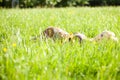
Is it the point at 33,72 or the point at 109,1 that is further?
the point at 109,1

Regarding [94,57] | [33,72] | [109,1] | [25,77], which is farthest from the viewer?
[109,1]

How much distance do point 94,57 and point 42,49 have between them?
1.99 ft

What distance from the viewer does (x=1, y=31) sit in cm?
487

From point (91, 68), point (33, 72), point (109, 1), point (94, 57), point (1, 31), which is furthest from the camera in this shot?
point (109, 1)

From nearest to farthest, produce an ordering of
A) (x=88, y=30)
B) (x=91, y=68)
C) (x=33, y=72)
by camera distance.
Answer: (x=33, y=72), (x=91, y=68), (x=88, y=30)

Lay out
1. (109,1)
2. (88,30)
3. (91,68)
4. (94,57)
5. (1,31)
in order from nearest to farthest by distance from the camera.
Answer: (91,68), (94,57), (1,31), (88,30), (109,1)

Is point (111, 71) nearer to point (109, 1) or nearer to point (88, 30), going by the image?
point (88, 30)

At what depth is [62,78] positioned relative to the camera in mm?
2170

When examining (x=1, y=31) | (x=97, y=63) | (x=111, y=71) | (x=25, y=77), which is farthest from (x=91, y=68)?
(x=1, y=31)

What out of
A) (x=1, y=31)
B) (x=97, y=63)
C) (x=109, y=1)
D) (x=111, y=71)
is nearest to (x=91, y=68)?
(x=97, y=63)

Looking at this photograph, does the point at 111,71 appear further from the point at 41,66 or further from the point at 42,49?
the point at 42,49

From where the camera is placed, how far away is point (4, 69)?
7.72 feet

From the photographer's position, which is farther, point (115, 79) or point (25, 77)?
point (115, 79)

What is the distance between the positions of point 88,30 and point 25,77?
133 inches
